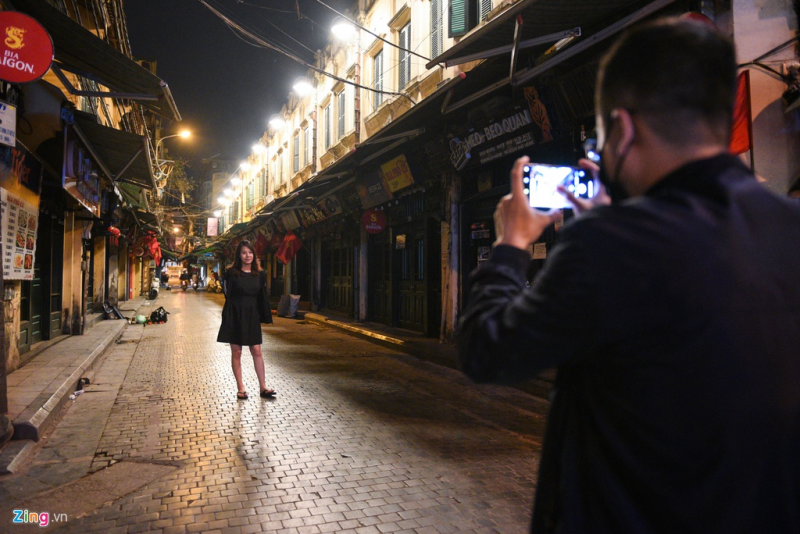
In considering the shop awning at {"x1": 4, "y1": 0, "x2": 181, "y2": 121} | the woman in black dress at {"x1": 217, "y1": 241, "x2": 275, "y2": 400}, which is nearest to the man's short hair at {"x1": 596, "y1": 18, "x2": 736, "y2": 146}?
the woman in black dress at {"x1": 217, "y1": 241, "x2": 275, "y2": 400}

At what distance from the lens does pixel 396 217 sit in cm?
1586

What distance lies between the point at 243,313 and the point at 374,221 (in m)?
8.46

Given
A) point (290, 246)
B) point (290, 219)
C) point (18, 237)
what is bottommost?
point (18, 237)

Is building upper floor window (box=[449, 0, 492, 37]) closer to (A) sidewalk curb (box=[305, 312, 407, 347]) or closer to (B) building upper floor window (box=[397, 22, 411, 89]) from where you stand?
(B) building upper floor window (box=[397, 22, 411, 89])

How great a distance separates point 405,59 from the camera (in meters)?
14.8

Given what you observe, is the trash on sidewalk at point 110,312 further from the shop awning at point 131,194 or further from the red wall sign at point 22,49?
the red wall sign at point 22,49

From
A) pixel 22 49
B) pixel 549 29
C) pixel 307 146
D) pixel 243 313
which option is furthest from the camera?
pixel 307 146

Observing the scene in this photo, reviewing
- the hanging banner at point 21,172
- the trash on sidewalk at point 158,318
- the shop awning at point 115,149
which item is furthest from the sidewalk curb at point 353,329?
the hanging banner at point 21,172

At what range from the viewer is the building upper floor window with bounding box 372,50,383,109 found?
16.6 metres

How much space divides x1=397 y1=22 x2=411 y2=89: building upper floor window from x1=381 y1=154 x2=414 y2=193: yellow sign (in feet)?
7.80

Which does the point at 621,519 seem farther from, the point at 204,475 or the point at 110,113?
the point at 110,113

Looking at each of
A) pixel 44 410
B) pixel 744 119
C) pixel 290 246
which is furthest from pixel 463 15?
pixel 290 246

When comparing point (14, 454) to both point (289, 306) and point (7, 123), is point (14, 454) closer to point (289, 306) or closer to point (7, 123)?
point (7, 123)

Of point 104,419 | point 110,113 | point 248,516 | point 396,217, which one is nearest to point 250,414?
point 104,419
